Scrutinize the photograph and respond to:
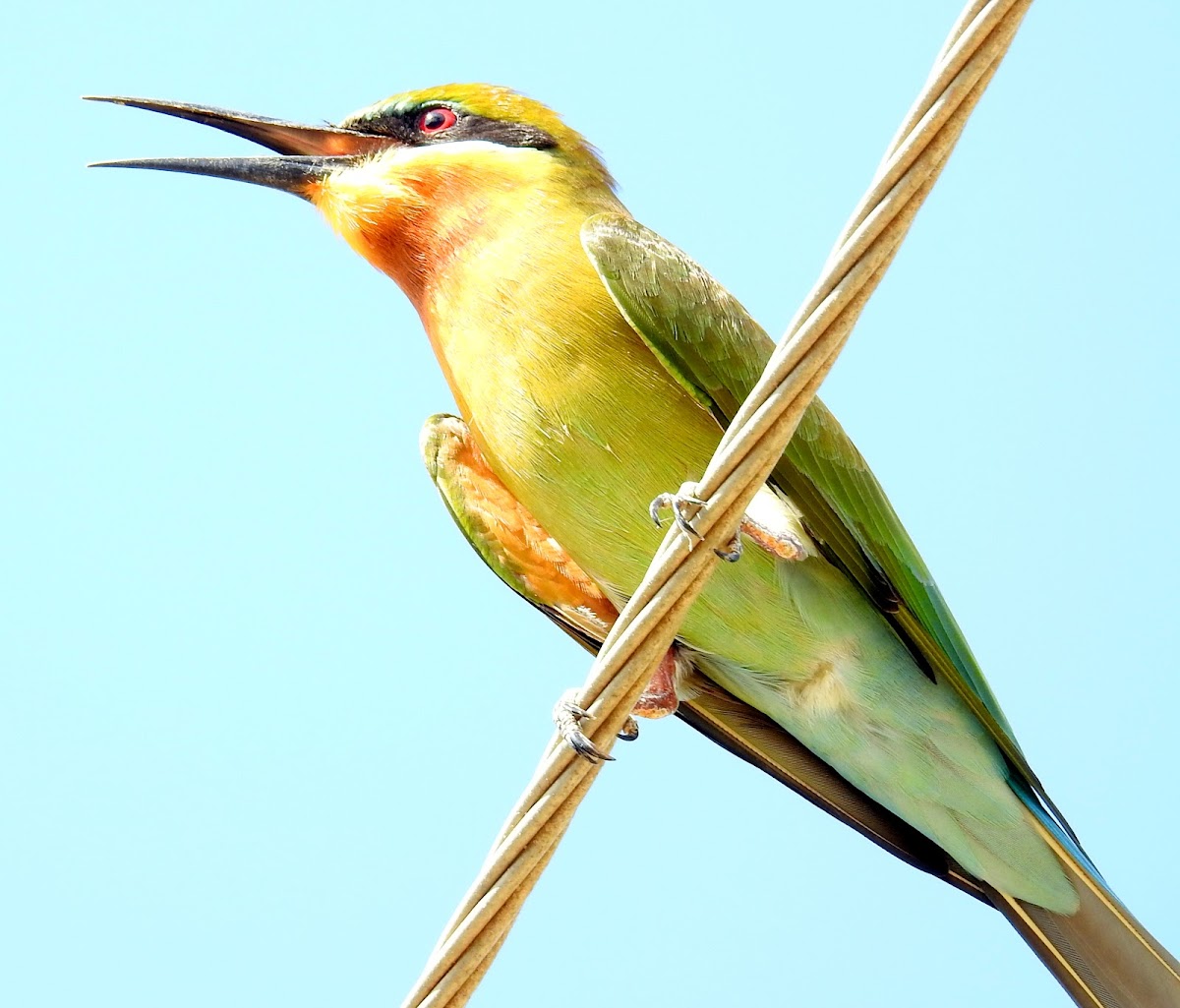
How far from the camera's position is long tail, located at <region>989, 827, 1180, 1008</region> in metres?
2.67

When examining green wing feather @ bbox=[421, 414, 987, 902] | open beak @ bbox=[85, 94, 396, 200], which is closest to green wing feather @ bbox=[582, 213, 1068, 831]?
green wing feather @ bbox=[421, 414, 987, 902]

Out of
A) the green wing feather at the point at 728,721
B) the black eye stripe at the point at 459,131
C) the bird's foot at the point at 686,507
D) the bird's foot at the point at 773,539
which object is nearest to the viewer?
the bird's foot at the point at 686,507

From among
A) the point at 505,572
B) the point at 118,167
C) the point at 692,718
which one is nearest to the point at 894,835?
the point at 692,718

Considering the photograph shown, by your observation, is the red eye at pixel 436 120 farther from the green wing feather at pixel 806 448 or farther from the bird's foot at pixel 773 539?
the bird's foot at pixel 773 539

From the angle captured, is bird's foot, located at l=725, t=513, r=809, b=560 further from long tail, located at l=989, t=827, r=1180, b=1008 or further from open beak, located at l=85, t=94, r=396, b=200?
open beak, located at l=85, t=94, r=396, b=200

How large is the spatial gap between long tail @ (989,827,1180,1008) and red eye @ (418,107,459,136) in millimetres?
2114

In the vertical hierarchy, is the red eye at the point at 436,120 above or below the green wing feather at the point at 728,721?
above

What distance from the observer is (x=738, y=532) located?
8.03ft

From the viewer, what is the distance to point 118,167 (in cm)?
326

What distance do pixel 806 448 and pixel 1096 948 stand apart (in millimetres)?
1186

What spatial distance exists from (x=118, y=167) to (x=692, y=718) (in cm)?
191

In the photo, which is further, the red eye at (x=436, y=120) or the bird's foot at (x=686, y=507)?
the red eye at (x=436, y=120)

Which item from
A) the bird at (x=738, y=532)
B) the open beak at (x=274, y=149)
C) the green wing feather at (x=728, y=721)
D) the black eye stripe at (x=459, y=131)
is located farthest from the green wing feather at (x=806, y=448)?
the open beak at (x=274, y=149)

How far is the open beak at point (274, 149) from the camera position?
3.22m
